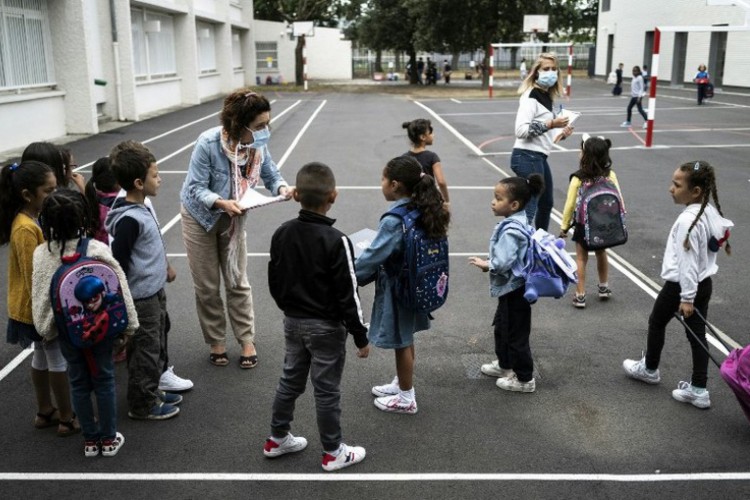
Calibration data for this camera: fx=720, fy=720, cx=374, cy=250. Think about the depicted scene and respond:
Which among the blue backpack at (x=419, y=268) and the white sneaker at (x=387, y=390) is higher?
the blue backpack at (x=419, y=268)

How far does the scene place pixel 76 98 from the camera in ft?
64.3

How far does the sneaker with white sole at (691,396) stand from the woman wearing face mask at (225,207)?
2.91 metres

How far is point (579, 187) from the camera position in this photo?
6270 millimetres

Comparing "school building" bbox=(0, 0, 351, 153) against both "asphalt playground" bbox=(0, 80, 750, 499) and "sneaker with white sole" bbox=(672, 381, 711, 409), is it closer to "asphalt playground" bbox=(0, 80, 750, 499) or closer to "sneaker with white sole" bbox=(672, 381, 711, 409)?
"asphalt playground" bbox=(0, 80, 750, 499)

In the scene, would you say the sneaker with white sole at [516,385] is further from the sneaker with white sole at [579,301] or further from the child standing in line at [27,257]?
the child standing in line at [27,257]

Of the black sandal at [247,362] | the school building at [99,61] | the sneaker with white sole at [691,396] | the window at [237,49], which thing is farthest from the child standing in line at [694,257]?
the window at [237,49]

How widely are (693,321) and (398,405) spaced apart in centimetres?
198

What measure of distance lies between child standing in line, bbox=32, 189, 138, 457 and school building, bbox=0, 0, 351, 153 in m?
14.1

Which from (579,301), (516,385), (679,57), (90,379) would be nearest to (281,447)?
(90,379)

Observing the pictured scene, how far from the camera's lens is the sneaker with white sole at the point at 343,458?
3926 mm

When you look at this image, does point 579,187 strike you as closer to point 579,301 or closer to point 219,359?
point 579,301

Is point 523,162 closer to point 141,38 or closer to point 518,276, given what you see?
point 518,276

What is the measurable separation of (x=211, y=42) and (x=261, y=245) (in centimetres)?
3212

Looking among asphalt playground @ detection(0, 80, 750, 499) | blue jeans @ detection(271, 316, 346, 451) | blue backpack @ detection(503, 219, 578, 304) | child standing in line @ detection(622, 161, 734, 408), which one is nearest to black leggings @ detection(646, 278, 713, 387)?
child standing in line @ detection(622, 161, 734, 408)
